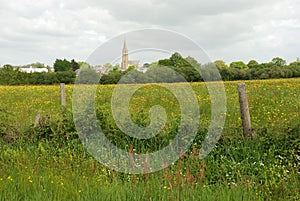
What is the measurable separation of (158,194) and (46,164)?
2.84 meters

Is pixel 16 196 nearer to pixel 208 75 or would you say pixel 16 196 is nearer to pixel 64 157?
pixel 64 157

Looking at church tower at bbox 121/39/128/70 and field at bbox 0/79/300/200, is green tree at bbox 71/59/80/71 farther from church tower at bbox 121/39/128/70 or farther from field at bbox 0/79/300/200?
church tower at bbox 121/39/128/70

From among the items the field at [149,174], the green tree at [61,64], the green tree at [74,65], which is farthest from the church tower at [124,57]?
the green tree at [61,64]

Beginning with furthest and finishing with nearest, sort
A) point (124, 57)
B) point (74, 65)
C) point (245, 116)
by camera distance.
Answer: point (74, 65) → point (245, 116) → point (124, 57)

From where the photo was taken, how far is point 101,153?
7.13m

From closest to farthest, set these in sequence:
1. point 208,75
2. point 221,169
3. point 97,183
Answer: point 97,183, point 221,169, point 208,75

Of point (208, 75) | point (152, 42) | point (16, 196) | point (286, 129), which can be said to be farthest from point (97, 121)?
point (286, 129)

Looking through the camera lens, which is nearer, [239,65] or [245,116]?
[245,116]

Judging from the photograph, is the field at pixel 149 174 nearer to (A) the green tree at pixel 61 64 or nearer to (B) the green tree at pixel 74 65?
(B) the green tree at pixel 74 65

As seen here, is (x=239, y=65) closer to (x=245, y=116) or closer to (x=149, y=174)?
(x=245, y=116)

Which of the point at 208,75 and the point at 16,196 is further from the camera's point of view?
the point at 208,75

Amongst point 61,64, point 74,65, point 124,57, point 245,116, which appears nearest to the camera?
point 124,57

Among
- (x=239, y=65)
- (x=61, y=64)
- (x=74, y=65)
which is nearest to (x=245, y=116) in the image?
(x=74, y=65)

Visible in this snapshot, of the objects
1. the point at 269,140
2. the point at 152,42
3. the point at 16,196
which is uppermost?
the point at 152,42
